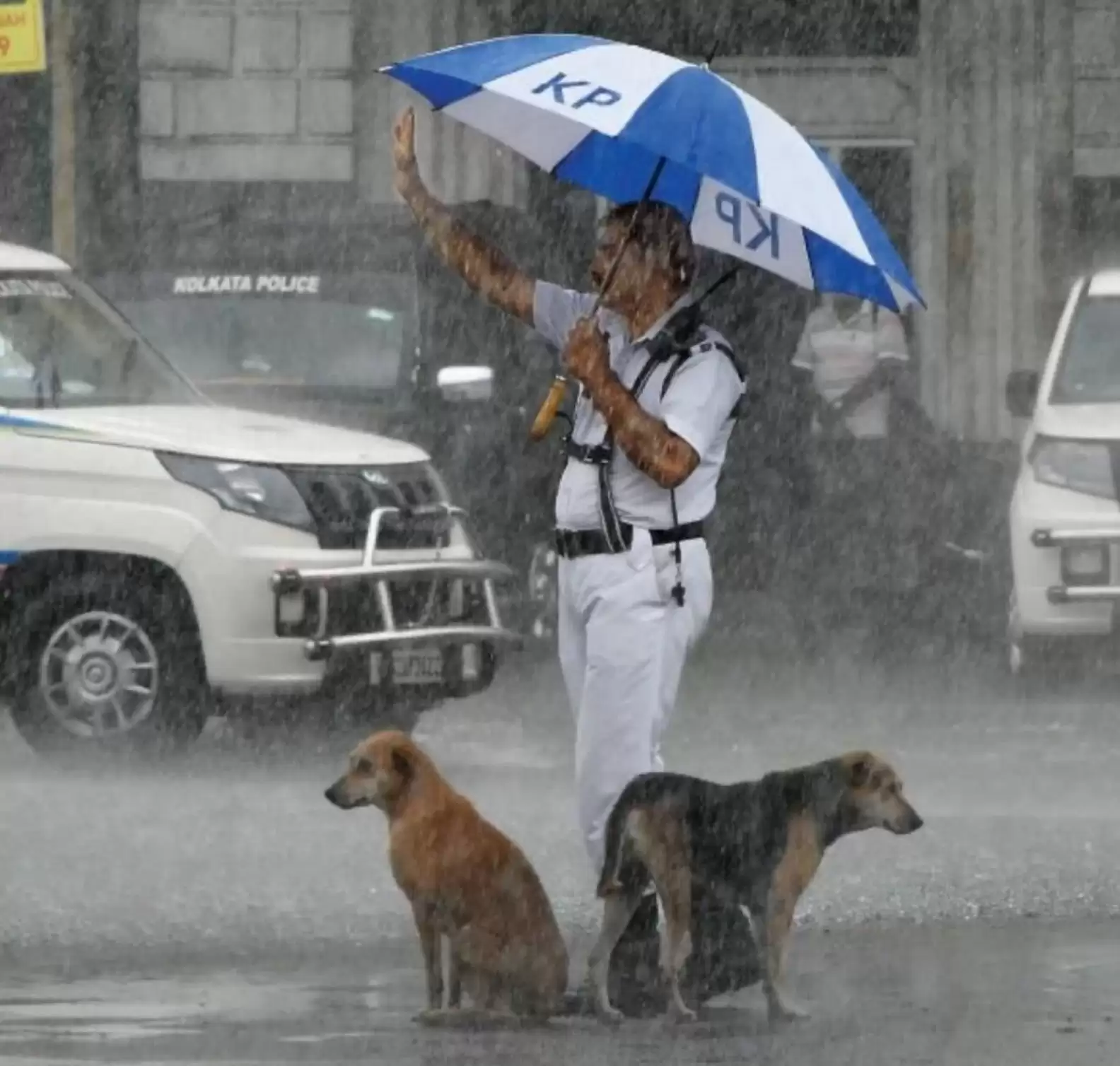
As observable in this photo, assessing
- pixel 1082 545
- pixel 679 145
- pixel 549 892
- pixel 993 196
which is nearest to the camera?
→ pixel 679 145

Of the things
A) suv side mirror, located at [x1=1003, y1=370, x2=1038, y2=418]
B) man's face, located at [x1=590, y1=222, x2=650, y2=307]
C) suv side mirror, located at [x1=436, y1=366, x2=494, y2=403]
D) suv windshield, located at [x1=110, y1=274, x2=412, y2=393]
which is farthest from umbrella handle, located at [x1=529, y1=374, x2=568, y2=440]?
suv side mirror, located at [x1=1003, y1=370, x2=1038, y2=418]

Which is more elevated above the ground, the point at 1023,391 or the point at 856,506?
the point at 1023,391

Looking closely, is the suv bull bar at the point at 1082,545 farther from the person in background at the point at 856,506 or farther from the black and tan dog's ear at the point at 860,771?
the black and tan dog's ear at the point at 860,771

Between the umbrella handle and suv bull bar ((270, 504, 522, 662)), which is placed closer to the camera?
the umbrella handle

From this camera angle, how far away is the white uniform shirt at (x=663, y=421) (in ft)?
27.8

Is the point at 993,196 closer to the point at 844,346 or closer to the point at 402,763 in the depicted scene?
the point at 844,346

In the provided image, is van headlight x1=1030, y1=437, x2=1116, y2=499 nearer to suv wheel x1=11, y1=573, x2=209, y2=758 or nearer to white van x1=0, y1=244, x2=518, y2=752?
white van x1=0, y1=244, x2=518, y2=752

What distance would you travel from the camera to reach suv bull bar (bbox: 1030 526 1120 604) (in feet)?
51.0

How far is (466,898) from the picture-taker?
828 centimetres

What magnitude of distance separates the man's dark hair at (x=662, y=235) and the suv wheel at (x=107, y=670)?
5.12 meters

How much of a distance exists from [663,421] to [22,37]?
11163mm

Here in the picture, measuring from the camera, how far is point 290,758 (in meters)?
14.0

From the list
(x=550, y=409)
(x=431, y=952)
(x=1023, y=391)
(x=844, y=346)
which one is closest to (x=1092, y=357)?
(x=1023, y=391)

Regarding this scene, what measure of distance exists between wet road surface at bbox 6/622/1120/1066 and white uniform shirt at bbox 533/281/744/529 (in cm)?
109
